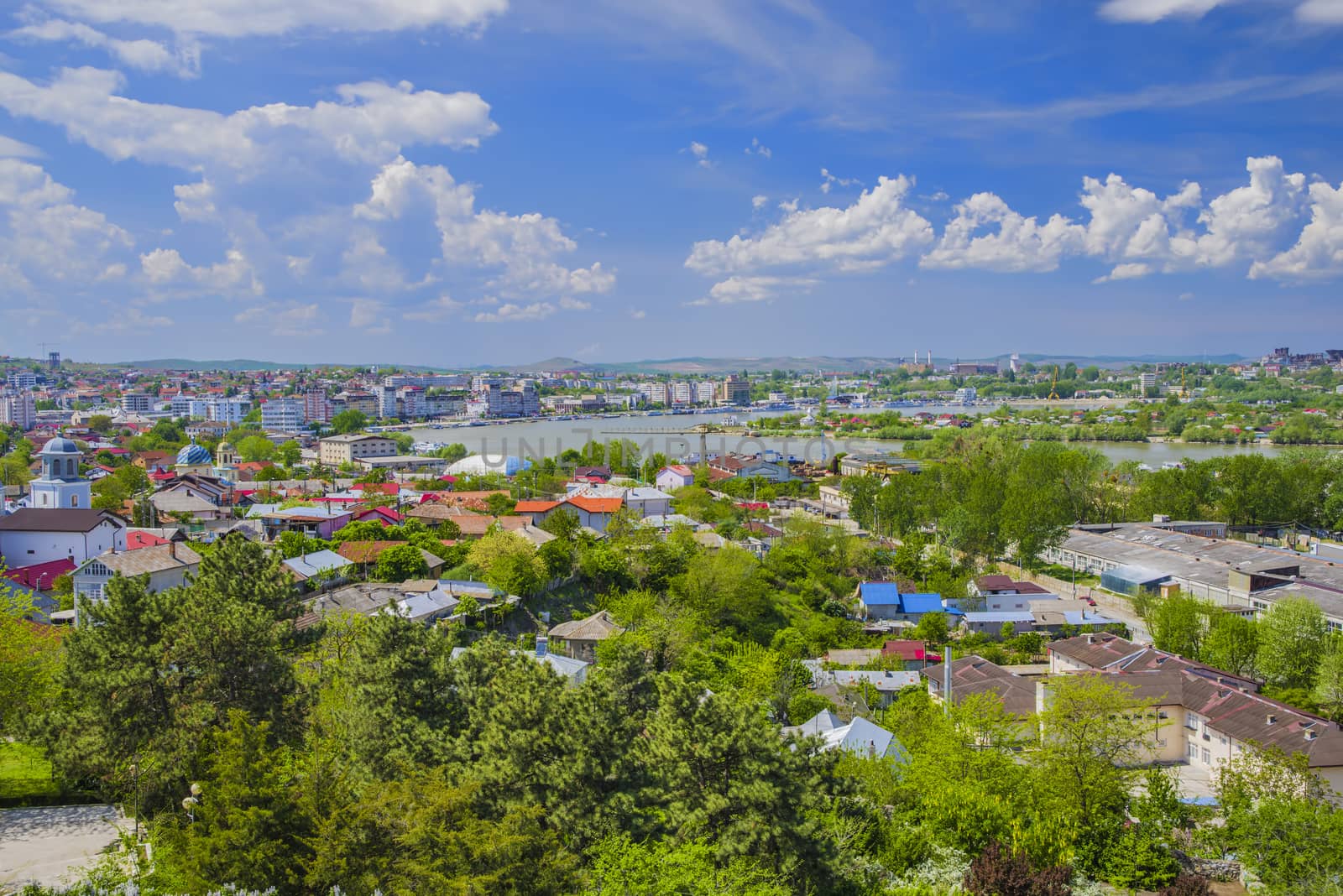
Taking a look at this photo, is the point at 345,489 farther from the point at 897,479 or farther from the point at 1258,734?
the point at 1258,734

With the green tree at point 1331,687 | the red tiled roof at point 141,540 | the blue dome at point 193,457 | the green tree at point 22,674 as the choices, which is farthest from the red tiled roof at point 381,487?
the green tree at point 1331,687

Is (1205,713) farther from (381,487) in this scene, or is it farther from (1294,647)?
(381,487)

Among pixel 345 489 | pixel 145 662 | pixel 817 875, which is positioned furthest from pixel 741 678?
pixel 345 489

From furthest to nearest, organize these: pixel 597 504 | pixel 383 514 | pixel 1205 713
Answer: pixel 597 504 < pixel 383 514 < pixel 1205 713

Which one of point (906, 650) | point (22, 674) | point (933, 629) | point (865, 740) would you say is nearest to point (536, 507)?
point (933, 629)

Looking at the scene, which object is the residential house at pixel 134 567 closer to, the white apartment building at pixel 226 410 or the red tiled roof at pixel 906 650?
the red tiled roof at pixel 906 650

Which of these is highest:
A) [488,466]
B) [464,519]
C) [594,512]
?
[464,519]
